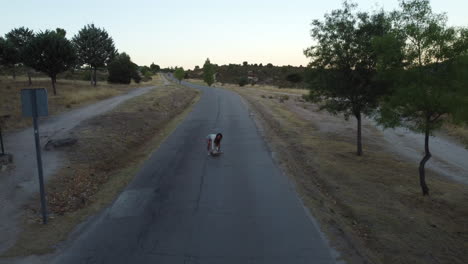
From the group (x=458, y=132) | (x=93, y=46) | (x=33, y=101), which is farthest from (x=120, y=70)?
(x=33, y=101)

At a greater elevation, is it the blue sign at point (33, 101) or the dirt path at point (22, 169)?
the blue sign at point (33, 101)

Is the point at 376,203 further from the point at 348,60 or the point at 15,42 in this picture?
the point at 15,42

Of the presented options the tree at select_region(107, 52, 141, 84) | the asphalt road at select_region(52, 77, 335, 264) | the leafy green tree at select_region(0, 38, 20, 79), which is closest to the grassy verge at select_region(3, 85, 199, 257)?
the asphalt road at select_region(52, 77, 335, 264)

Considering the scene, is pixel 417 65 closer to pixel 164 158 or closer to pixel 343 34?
pixel 343 34

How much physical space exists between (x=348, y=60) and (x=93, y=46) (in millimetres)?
41332

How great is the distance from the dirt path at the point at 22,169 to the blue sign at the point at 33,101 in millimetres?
2764

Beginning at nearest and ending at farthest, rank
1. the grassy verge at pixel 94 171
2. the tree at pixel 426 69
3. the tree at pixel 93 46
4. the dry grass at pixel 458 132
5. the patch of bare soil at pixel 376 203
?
the patch of bare soil at pixel 376 203
the grassy verge at pixel 94 171
the tree at pixel 426 69
the dry grass at pixel 458 132
the tree at pixel 93 46

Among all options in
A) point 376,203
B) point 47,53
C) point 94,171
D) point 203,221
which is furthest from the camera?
point 47,53

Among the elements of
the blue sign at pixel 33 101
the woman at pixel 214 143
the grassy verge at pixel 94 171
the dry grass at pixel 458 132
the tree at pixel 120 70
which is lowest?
the dry grass at pixel 458 132

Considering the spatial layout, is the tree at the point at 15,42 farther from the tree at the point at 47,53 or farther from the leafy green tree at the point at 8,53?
the tree at the point at 47,53

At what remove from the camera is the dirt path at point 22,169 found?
27.4 feet

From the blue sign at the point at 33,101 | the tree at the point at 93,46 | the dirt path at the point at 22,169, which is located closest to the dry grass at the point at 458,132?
the dirt path at the point at 22,169

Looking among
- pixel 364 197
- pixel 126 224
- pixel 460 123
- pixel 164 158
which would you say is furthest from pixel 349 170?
pixel 126 224

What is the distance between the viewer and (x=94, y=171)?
42.6 feet
